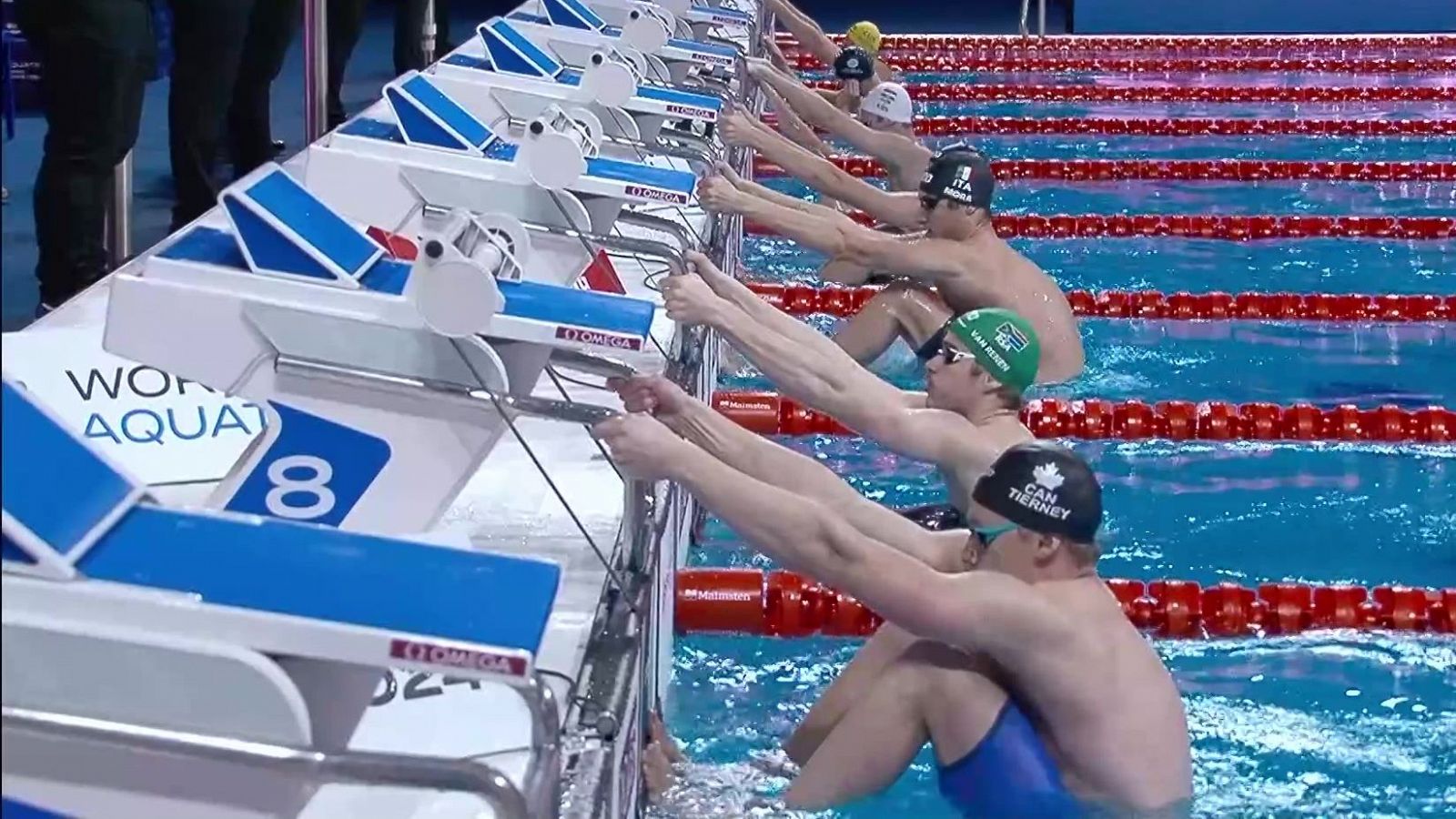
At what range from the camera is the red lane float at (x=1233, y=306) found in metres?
6.21

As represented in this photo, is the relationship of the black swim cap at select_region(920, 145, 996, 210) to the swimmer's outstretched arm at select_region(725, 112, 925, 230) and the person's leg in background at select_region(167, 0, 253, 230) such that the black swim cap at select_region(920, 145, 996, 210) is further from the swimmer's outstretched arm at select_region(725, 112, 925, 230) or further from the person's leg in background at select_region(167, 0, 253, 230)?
the person's leg in background at select_region(167, 0, 253, 230)

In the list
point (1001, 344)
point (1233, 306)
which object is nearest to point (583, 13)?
point (1233, 306)

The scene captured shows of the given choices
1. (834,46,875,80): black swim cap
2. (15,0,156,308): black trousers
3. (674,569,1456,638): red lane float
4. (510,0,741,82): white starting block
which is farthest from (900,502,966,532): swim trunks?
(834,46,875,80): black swim cap

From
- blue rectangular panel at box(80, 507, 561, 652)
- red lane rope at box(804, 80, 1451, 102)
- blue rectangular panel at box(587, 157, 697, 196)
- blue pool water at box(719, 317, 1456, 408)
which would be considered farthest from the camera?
red lane rope at box(804, 80, 1451, 102)

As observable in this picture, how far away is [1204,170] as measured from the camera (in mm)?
8508

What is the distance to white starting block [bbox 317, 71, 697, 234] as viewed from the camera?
141 inches

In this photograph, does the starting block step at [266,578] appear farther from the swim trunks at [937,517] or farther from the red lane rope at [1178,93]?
the red lane rope at [1178,93]

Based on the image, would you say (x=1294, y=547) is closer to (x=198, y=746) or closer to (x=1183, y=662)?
(x=1183, y=662)

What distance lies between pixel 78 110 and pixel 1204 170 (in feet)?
17.9

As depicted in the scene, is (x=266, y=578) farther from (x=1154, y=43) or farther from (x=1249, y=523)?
(x=1154, y=43)

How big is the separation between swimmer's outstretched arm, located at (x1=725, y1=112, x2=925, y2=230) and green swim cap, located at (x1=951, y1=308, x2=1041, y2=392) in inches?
63.8

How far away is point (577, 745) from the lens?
7.74 feet

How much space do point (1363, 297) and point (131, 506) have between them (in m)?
5.30

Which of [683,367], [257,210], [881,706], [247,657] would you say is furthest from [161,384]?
[247,657]
